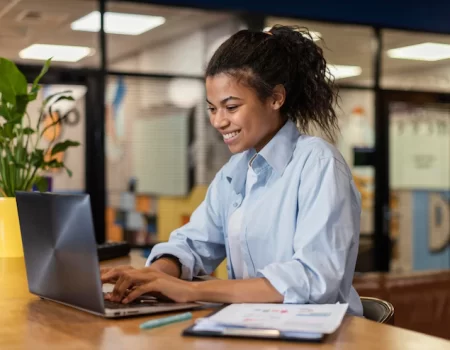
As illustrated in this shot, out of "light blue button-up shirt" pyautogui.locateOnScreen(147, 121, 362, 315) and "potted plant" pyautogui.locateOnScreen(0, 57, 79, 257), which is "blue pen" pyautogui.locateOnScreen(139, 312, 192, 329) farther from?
"potted plant" pyautogui.locateOnScreen(0, 57, 79, 257)

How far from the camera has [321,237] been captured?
1678 mm

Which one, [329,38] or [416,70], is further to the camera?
[416,70]

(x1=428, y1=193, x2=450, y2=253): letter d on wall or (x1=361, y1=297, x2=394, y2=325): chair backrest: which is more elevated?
(x1=361, y1=297, x2=394, y2=325): chair backrest

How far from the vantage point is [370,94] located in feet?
22.5

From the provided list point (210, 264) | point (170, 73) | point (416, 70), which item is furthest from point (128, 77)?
point (210, 264)

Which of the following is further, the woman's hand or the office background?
the office background

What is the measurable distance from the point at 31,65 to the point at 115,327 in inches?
176

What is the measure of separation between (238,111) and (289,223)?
31cm

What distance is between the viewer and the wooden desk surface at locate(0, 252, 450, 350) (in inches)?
50.2

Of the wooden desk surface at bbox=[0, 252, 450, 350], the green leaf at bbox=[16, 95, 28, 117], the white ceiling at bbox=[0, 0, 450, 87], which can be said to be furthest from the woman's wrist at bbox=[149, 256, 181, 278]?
the white ceiling at bbox=[0, 0, 450, 87]

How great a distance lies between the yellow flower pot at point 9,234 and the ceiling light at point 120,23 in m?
3.31

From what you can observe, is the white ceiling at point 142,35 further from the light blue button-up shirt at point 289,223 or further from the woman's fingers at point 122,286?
the woman's fingers at point 122,286

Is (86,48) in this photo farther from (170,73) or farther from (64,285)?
(64,285)

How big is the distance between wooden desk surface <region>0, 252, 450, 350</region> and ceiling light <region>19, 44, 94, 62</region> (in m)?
4.22
